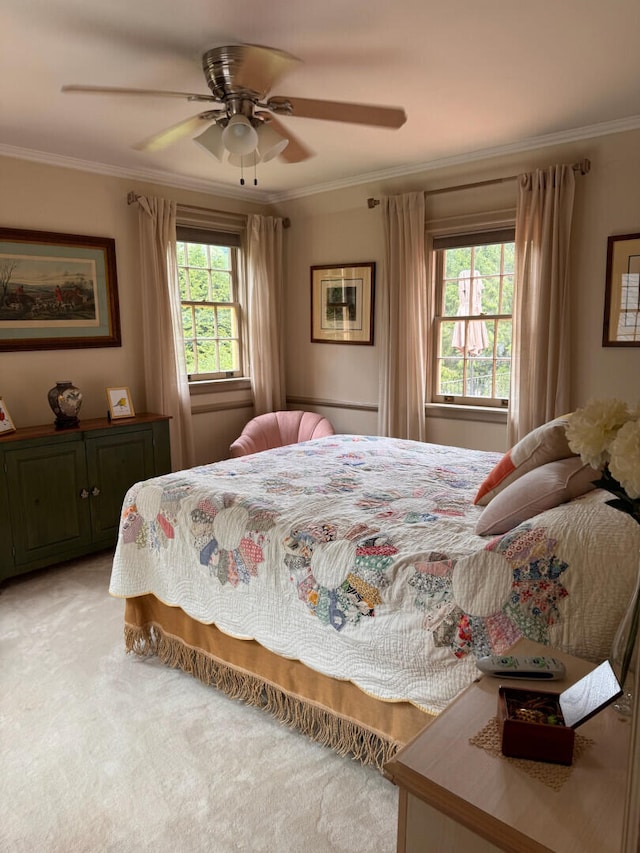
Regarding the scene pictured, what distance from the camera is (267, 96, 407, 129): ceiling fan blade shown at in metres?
2.28

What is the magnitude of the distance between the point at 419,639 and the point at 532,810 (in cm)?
80

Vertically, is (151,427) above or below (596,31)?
below

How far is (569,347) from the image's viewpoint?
360 centimetres

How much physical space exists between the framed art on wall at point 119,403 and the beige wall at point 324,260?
7.9 inches

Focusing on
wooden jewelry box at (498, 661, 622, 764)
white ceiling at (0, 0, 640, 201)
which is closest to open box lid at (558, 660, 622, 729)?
wooden jewelry box at (498, 661, 622, 764)

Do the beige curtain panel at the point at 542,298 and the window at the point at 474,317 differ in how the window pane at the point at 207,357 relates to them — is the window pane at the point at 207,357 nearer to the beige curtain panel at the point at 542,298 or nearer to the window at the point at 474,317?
the window at the point at 474,317

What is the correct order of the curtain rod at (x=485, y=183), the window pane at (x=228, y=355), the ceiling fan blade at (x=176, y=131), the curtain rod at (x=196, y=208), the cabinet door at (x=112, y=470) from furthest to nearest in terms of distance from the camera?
the window pane at (x=228, y=355), the curtain rod at (x=196, y=208), the cabinet door at (x=112, y=470), the curtain rod at (x=485, y=183), the ceiling fan blade at (x=176, y=131)

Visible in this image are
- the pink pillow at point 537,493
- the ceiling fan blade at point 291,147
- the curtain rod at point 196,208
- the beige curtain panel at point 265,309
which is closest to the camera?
the pink pillow at point 537,493

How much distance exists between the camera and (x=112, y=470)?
12.6 feet

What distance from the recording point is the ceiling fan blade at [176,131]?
2.44 m

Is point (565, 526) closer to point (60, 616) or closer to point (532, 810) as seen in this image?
point (532, 810)

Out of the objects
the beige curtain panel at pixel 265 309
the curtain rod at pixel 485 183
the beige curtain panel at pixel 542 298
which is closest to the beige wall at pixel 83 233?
the beige curtain panel at pixel 265 309

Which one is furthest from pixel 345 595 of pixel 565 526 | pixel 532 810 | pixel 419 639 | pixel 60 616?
pixel 60 616

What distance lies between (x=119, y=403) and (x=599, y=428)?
360cm
